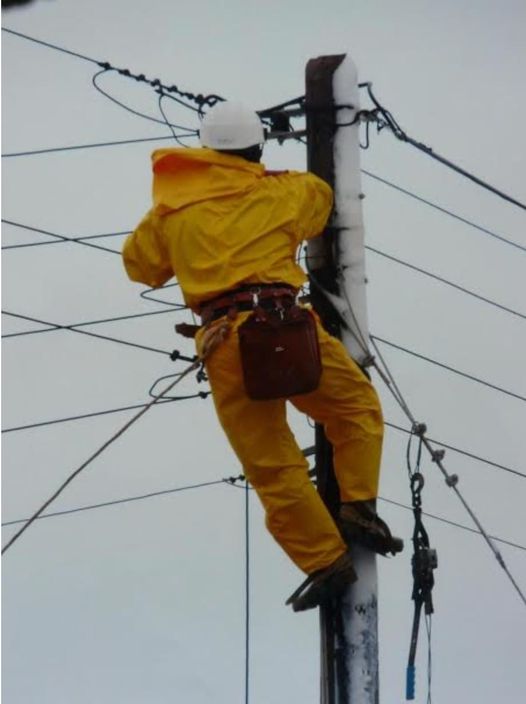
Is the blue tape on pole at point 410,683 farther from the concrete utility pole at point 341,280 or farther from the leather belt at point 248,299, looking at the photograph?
the leather belt at point 248,299

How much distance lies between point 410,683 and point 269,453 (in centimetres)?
142

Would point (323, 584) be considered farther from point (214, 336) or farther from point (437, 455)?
point (214, 336)

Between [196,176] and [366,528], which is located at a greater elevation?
[196,176]

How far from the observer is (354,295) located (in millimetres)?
5020

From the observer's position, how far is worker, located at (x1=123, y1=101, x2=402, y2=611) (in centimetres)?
440

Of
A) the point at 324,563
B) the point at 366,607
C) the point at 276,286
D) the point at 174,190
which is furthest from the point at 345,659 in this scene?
the point at 174,190

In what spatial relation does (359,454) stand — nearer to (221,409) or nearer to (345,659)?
(221,409)

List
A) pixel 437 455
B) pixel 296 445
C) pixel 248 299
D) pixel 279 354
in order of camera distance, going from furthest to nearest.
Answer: pixel 437 455 → pixel 296 445 → pixel 248 299 → pixel 279 354

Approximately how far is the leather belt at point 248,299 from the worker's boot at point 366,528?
938mm

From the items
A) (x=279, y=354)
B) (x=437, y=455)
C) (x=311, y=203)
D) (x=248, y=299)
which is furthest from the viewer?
(x=437, y=455)

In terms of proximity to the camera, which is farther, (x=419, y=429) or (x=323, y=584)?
(x=419, y=429)

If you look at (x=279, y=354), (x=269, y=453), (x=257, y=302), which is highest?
(x=257, y=302)

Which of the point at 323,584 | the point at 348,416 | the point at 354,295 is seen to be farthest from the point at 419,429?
the point at 323,584

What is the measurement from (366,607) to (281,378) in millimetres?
1258
